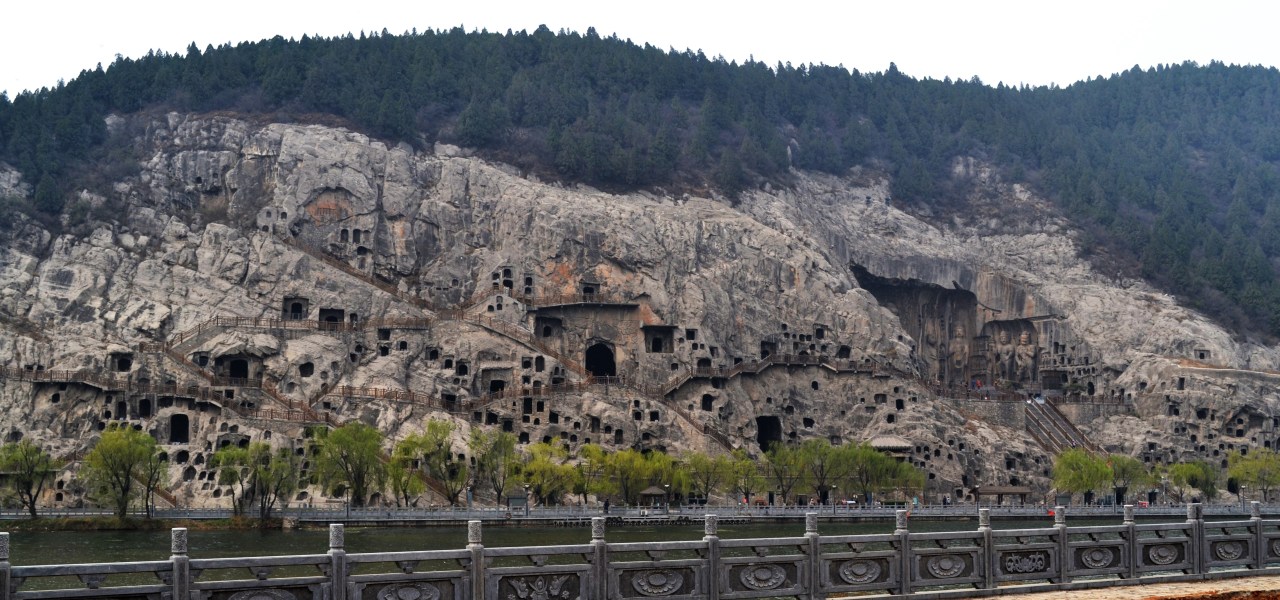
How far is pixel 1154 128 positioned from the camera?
186500mm

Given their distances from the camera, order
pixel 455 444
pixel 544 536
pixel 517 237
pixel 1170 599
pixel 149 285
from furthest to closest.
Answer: pixel 517 237 → pixel 149 285 → pixel 455 444 → pixel 544 536 → pixel 1170 599

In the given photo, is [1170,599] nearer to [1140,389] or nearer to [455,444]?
[455,444]

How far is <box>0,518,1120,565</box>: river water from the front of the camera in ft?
197

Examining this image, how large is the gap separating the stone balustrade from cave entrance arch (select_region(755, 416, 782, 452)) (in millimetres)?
81910

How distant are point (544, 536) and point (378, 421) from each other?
28571 mm

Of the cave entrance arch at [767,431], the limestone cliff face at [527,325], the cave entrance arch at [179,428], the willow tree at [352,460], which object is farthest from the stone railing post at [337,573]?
the cave entrance arch at [767,431]

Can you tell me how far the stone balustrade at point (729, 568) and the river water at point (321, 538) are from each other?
34.6 metres

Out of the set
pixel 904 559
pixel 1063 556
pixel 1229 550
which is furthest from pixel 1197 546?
pixel 904 559

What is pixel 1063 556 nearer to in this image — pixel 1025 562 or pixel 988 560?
pixel 1025 562

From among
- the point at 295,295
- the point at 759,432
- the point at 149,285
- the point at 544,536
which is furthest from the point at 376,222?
the point at 544,536

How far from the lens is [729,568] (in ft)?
79.4

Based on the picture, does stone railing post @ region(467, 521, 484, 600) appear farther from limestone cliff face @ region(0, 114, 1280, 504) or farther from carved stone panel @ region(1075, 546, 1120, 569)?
limestone cliff face @ region(0, 114, 1280, 504)

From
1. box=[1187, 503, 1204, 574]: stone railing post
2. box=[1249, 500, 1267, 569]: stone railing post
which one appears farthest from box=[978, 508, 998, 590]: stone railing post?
box=[1249, 500, 1267, 569]: stone railing post

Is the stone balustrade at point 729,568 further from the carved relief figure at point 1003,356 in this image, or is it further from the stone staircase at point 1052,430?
the carved relief figure at point 1003,356
